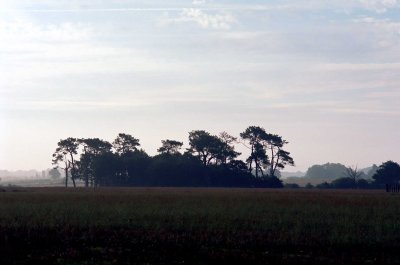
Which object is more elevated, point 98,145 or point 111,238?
point 98,145

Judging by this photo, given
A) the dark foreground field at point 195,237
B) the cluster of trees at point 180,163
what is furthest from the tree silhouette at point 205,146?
the dark foreground field at point 195,237

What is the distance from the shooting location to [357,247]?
82.9 ft

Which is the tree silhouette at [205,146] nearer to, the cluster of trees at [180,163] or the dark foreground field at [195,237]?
the cluster of trees at [180,163]

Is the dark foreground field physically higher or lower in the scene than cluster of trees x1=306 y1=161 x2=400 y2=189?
lower

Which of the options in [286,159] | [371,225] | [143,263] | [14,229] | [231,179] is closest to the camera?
[143,263]

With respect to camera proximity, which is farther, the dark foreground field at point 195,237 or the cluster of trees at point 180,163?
the cluster of trees at point 180,163

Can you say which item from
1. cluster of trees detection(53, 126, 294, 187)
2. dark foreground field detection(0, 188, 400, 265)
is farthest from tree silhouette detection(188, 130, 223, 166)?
dark foreground field detection(0, 188, 400, 265)

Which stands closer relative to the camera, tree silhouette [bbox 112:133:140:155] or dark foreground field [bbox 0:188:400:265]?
dark foreground field [bbox 0:188:400:265]

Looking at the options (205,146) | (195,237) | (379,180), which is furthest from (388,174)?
(195,237)

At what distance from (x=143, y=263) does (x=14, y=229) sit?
10361mm

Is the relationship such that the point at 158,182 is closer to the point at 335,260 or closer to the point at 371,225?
the point at 371,225

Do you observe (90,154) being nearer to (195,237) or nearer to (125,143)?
(125,143)

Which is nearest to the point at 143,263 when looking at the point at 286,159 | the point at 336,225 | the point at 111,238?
the point at 111,238

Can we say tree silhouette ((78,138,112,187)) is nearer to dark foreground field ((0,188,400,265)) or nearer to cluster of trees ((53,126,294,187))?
cluster of trees ((53,126,294,187))
